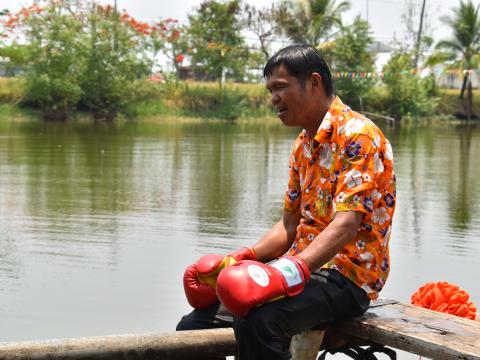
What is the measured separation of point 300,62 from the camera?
356 centimetres

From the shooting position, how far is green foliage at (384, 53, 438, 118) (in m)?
46.8

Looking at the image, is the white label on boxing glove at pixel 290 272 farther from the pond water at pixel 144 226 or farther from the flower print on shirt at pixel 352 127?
the pond water at pixel 144 226

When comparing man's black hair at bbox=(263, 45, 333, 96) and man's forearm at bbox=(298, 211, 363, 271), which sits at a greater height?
man's black hair at bbox=(263, 45, 333, 96)

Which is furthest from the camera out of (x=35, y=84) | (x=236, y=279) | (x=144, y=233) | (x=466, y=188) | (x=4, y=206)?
(x=35, y=84)

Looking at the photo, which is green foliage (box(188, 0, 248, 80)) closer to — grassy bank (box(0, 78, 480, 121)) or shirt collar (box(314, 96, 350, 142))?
grassy bank (box(0, 78, 480, 121))

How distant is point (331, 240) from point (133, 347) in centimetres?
85

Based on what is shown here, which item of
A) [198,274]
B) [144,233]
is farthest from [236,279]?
[144,233]

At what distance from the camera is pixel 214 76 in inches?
1810

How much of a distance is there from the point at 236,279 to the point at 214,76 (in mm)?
43126

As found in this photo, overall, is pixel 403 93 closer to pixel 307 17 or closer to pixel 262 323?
pixel 307 17

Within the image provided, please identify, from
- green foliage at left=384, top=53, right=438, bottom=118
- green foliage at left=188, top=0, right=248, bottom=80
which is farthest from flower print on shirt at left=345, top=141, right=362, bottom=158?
green foliage at left=384, top=53, right=438, bottom=118

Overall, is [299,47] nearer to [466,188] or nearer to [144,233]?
[144,233]

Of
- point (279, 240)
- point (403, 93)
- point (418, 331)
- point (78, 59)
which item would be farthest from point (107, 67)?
point (418, 331)

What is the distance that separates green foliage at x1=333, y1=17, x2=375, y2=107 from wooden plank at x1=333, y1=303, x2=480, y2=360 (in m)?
41.7
